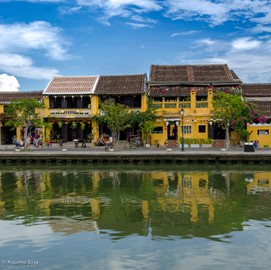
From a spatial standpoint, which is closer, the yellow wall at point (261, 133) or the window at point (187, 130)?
the yellow wall at point (261, 133)

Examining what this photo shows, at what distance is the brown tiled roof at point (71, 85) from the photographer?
41875 mm

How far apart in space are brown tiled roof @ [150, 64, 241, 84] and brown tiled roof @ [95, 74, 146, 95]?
150cm

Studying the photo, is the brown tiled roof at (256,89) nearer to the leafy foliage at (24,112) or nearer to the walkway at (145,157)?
the walkway at (145,157)

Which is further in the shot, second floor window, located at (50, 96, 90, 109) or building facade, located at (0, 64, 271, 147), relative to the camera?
second floor window, located at (50, 96, 90, 109)

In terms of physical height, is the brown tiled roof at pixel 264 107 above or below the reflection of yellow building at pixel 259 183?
above

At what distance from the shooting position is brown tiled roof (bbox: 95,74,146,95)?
4147 centimetres

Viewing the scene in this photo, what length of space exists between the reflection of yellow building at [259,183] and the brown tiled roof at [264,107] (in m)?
12.6

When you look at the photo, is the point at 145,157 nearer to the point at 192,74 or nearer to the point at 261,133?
the point at 261,133

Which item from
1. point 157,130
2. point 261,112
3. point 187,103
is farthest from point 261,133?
point 157,130

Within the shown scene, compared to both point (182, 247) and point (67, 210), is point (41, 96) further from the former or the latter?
point (182, 247)

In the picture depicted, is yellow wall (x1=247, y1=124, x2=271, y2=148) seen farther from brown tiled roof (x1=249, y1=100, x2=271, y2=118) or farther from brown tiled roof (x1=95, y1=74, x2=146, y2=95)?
brown tiled roof (x1=95, y1=74, x2=146, y2=95)

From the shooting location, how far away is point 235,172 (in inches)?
1099

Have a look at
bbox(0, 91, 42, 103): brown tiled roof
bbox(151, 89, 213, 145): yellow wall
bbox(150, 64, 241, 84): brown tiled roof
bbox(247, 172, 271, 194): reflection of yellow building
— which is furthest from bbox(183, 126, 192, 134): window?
bbox(0, 91, 42, 103): brown tiled roof

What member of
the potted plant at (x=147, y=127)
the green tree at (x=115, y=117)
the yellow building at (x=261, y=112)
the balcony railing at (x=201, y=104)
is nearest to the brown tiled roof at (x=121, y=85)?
the potted plant at (x=147, y=127)
